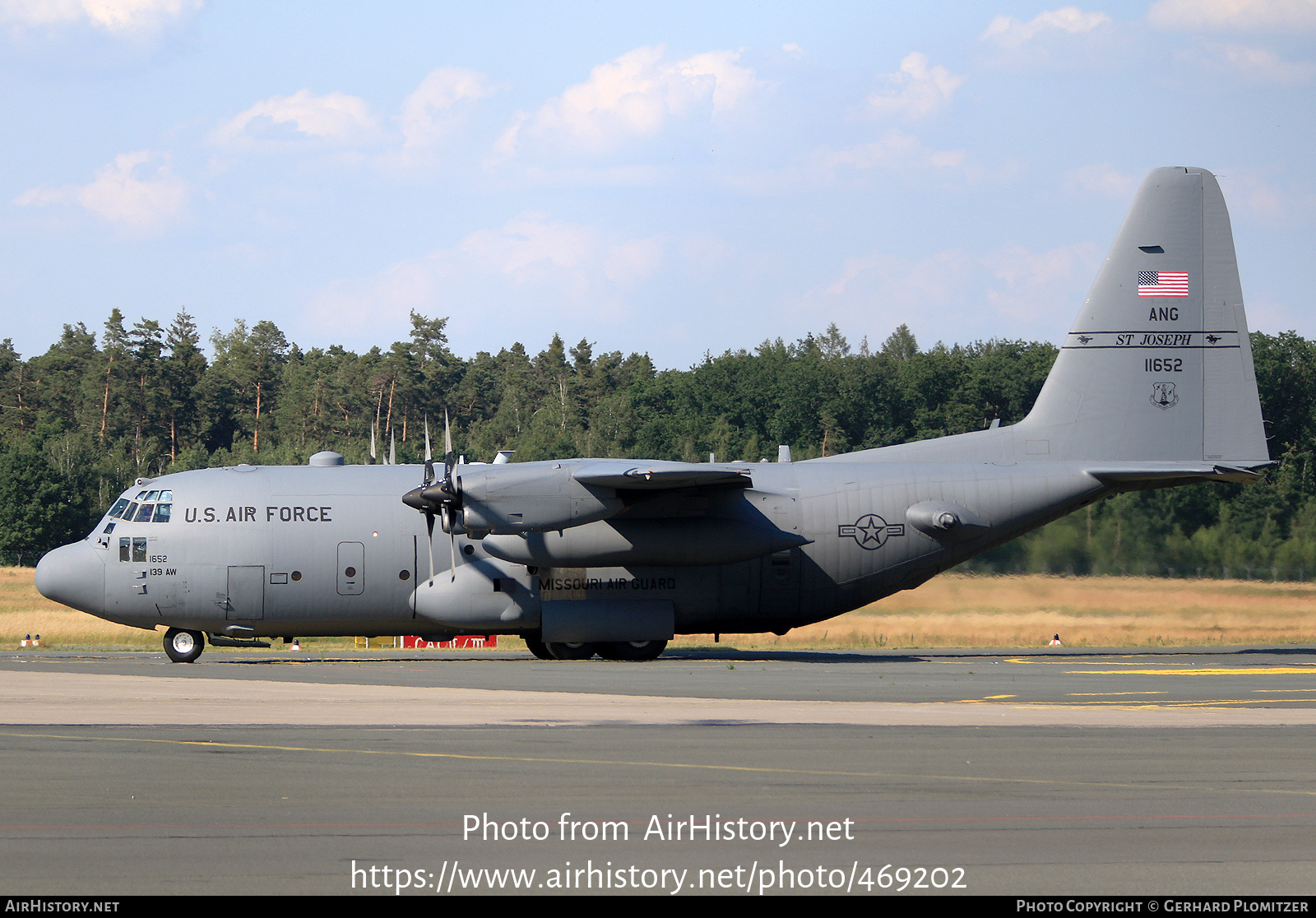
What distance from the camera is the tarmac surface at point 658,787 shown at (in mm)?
7945

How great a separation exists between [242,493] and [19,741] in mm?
13780

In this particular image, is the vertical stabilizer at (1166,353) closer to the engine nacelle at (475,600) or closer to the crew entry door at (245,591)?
the engine nacelle at (475,600)

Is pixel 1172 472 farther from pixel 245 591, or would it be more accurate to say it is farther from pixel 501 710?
pixel 245 591

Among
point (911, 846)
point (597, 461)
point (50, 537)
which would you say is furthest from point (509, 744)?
point (50, 537)

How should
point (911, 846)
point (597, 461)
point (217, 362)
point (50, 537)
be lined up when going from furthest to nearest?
1. point (217, 362)
2. point (50, 537)
3. point (597, 461)
4. point (911, 846)

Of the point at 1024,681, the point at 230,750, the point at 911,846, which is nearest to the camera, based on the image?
the point at 911,846

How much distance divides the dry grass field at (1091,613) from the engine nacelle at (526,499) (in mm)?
10012

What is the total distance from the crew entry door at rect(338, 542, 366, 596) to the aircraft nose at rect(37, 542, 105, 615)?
15.9 ft

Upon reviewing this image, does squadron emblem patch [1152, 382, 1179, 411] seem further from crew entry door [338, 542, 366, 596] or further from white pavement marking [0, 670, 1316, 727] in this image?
crew entry door [338, 542, 366, 596]

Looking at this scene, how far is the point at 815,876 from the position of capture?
25.9 ft

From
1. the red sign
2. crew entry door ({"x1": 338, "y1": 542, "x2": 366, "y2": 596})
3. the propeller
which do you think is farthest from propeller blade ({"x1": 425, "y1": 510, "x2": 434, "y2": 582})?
the red sign

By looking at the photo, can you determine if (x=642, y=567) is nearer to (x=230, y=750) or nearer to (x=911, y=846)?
(x=230, y=750)

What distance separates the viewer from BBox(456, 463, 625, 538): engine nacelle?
26062mm

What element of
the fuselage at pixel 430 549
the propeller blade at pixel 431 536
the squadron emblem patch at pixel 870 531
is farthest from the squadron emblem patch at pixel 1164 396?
the propeller blade at pixel 431 536
